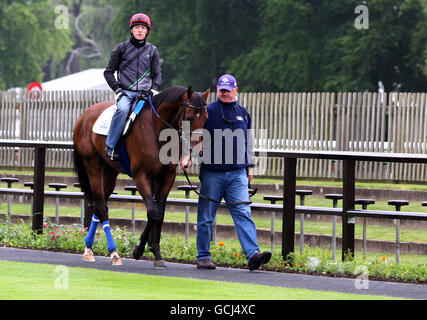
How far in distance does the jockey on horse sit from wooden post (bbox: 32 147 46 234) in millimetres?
2231

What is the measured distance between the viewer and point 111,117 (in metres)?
11.5

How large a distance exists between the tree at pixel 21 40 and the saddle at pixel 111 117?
42107 millimetres

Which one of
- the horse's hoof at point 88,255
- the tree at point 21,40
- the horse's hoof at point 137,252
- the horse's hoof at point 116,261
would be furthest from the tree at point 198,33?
the horse's hoof at point 116,261

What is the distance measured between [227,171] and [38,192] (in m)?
3.51

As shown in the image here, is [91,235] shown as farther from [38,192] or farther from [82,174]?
[38,192]

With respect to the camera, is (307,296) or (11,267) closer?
(307,296)

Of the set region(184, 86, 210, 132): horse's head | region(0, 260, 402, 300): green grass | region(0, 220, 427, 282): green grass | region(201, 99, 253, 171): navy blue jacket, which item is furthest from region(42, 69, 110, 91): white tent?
region(0, 260, 402, 300): green grass

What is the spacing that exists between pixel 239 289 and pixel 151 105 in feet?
8.83

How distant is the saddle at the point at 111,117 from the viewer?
1102cm

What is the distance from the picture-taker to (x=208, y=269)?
10.9 metres

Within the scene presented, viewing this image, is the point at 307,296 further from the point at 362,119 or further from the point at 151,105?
the point at 362,119

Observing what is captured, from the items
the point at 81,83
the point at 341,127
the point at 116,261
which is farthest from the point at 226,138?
the point at 81,83

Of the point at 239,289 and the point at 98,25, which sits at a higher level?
the point at 98,25

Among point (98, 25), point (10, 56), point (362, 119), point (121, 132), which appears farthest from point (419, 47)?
point (98, 25)
